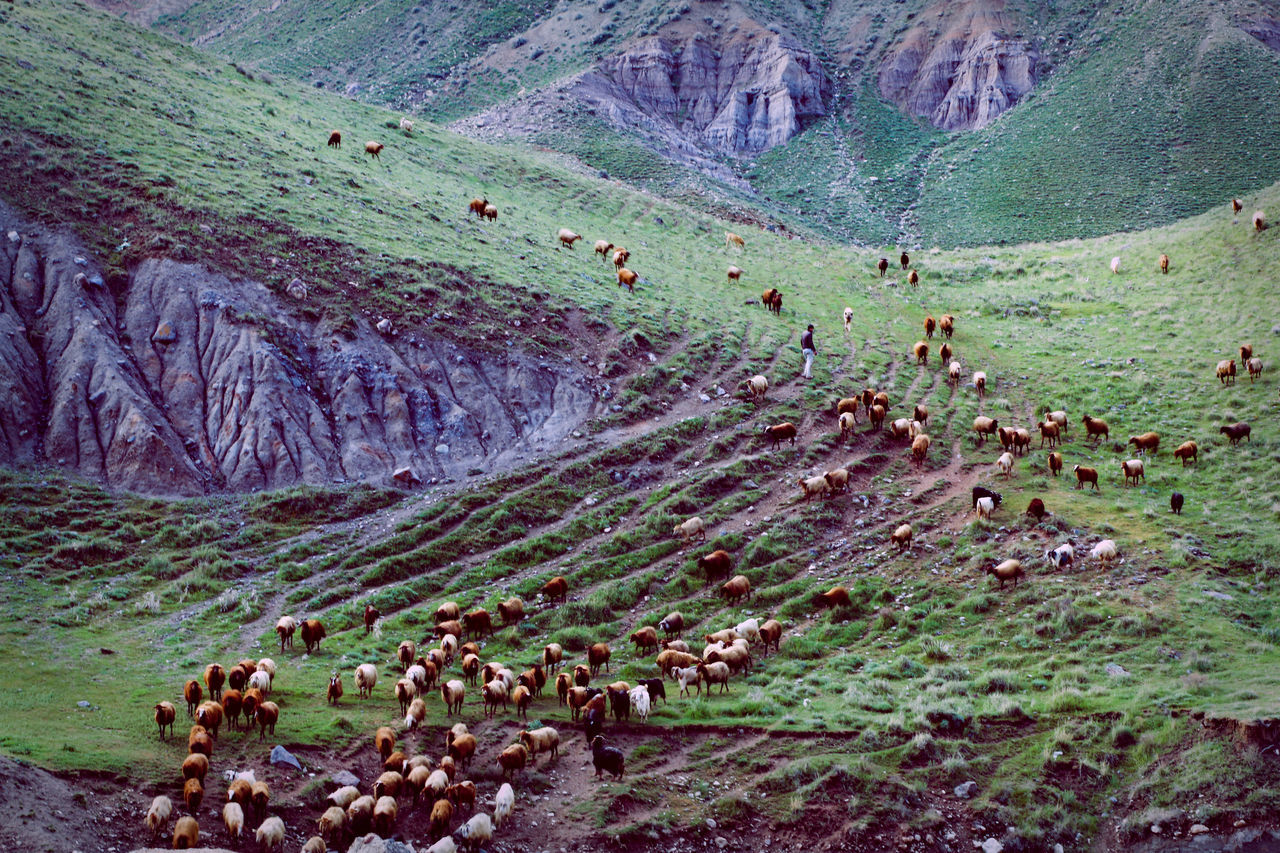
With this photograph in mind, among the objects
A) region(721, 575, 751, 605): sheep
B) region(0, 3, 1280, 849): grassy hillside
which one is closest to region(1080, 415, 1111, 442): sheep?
region(0, 3, 1280, 849): grassy hillside

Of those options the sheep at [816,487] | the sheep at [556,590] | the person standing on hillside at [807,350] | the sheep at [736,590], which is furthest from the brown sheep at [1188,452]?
the sheep at [556,590]

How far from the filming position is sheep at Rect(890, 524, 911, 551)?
25.0m

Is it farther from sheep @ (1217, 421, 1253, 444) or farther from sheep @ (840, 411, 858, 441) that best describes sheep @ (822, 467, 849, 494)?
sheep @ (1217, 421, 1253, 444)

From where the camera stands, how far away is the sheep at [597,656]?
64.8ft

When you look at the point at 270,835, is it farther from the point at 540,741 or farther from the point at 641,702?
the point at 641,702

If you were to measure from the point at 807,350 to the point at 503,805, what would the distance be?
25.6m

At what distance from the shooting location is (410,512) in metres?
26.2

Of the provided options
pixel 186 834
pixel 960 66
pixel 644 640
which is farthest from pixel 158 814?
pixel 960 66

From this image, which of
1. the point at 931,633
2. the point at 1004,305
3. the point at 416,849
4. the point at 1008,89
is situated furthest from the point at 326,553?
the point at 1008,89

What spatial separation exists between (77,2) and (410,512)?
53.2 meters

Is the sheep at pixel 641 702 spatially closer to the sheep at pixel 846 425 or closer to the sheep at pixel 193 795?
the sheep at pixel 193 795

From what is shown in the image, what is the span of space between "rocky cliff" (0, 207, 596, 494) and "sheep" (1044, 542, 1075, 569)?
50.7 feet

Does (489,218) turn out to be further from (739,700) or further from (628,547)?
(739,700)

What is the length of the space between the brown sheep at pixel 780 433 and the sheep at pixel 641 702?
14.5 metres
